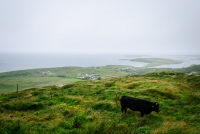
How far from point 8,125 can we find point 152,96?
2026 cm

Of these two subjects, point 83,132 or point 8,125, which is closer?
point 83,132

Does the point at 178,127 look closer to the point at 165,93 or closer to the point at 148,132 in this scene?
the point at 148,132

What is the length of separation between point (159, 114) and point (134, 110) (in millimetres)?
2510

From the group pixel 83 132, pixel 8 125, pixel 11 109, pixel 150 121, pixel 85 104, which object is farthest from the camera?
pixel 85 104

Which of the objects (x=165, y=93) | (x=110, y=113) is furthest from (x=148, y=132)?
(x=165, y=93)

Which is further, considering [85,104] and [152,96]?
[152,96]

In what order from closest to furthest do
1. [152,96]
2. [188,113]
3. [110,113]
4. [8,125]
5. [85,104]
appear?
[8,125] → [188,113] → [110,113] → [85,104] → [152,96]

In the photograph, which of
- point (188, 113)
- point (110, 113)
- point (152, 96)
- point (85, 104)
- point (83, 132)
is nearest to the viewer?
point (83, 132)

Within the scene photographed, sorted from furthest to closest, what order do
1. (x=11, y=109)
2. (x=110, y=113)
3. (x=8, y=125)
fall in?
(x=11, y=109), (x=110, y=113), (x=8, y=125)

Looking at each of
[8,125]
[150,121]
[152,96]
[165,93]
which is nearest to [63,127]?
[8,125]

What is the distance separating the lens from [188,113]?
17.0 meters

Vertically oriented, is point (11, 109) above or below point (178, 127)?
below

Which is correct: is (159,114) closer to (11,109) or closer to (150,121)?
(150,121)

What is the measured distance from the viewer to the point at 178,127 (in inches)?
469
